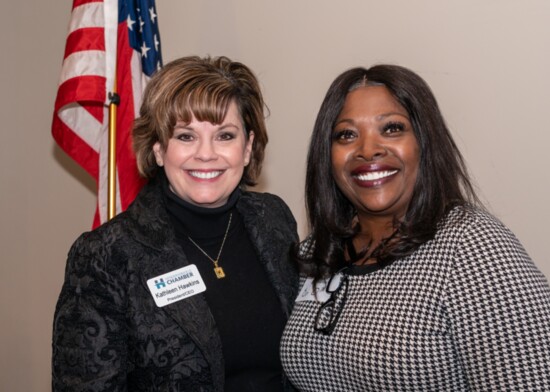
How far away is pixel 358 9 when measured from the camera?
2.74 m

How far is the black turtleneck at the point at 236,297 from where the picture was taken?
191 centimetres

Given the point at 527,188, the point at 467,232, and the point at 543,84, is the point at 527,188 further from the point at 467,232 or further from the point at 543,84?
the point at 467,232

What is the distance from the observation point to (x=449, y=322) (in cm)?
161

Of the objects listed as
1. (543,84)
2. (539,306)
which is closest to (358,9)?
(543,84)

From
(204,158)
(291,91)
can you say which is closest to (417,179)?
(204,158)

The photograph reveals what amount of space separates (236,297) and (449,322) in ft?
2.19

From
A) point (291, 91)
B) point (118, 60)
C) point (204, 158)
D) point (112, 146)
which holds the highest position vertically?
point (118, 60)

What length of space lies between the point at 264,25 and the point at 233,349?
69.5 inches

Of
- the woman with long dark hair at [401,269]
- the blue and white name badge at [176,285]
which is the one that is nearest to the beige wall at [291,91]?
the woman with long dark hair at [401,269]

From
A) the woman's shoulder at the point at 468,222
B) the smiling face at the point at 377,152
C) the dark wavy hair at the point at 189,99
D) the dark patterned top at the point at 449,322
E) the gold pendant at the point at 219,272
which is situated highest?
the dark wavy hair at the point at 189,99

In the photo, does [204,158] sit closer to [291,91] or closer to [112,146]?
[112,146]

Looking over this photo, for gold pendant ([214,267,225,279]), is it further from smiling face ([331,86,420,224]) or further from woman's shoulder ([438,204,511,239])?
woman's shoulder ([438,204,511,239])

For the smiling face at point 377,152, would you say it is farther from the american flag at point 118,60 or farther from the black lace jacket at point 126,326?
the american flag at point 118,60

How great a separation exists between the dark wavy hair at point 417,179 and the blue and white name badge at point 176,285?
14.9 inches
